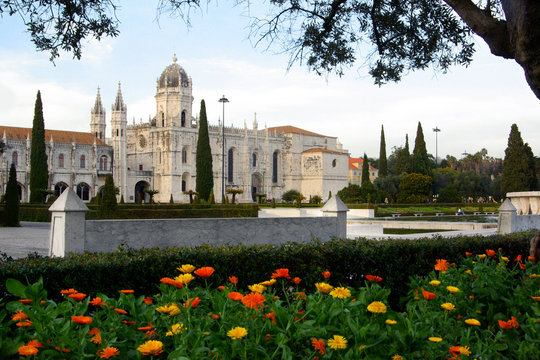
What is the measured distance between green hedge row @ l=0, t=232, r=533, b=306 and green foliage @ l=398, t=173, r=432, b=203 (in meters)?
39.6

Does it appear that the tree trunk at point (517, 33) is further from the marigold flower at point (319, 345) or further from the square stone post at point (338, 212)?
the square stone post at point (338, 212)

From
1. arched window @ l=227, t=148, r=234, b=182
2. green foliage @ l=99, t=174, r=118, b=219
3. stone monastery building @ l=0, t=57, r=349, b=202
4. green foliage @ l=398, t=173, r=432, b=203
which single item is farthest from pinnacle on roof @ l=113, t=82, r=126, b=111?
green foliage @ l=99, t=174, r=118, b=219

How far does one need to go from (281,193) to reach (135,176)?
64.1ft

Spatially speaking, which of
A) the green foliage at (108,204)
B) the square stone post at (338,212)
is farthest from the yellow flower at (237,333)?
the green foliage at (108,204)

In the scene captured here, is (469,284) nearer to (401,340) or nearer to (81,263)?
(401,340)

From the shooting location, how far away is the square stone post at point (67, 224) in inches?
271

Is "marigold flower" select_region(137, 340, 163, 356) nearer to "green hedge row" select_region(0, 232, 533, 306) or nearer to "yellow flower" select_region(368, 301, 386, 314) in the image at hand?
"yellow flower" select_region(368, 301, 386, 314)

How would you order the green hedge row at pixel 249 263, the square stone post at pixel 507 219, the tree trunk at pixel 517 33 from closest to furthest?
the tree trunk at pixel 517 33, the green hedge row at pixel 249 263, the square stone post at pixel 507 219

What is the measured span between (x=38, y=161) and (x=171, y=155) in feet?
65.6

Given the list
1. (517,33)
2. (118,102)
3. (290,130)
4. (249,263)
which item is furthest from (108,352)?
(290,130)

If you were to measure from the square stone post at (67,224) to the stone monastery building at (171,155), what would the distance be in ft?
155

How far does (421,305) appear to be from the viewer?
3.28 m

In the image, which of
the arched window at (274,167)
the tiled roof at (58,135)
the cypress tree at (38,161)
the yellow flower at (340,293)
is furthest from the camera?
the arched window at (274,167)

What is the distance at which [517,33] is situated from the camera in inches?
163
